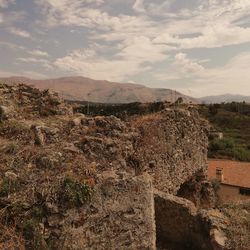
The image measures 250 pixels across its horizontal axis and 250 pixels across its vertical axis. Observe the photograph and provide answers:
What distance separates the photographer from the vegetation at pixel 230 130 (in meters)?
46.3

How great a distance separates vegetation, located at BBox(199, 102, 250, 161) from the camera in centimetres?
4628

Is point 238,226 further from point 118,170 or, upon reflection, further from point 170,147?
point 170,147

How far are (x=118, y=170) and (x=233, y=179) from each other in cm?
2508

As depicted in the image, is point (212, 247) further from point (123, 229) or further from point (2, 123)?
point (2, 123)

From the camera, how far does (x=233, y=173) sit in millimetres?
32250

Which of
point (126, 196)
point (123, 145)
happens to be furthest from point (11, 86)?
point (126, 196)

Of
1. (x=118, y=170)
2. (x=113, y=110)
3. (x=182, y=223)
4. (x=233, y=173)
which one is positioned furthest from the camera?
(x=233, y=173)

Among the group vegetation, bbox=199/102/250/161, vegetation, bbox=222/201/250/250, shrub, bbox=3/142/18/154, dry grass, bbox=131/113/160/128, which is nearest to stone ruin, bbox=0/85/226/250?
dry grass, bbox=131/113/160/128

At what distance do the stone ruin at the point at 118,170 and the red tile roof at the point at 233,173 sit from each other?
1857 centimetres

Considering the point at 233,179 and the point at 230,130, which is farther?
the point at 230,130

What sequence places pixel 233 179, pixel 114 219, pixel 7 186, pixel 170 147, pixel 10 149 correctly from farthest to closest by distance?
pixel 233 179 < pixel 170 147 < pixel 10 149 < pixel 114 219 < pixel 7 186

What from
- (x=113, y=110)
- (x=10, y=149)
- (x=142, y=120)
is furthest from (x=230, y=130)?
(x=10, y=149)

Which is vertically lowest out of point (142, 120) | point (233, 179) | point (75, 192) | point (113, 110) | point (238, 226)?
point (233, 179)

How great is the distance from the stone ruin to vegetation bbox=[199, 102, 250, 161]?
34.7 metres
